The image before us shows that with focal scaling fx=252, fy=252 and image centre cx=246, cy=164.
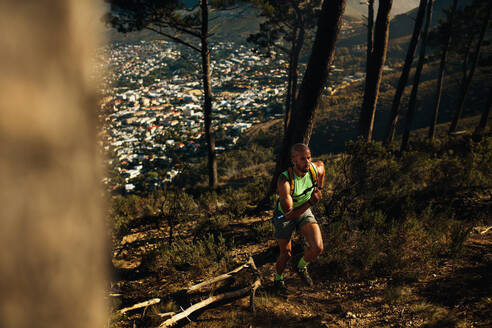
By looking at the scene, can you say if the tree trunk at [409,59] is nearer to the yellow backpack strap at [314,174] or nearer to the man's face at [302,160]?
the yellow backpack strap at [314,174]

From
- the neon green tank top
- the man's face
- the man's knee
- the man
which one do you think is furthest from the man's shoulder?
the man's knee

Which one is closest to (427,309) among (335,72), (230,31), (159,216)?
(159,216)

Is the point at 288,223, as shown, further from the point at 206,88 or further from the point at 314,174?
the point at 206,88

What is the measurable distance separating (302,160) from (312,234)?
0.89m

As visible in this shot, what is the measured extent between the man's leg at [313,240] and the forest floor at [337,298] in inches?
23.1

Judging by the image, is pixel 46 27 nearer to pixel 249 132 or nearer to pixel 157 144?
pixel 157 144

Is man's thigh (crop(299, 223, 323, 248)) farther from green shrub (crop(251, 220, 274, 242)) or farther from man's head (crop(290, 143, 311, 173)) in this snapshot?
green shrub (crop(251, 220, 274, 242))

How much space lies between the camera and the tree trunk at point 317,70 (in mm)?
4348

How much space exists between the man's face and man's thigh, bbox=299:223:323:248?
673 millimetres

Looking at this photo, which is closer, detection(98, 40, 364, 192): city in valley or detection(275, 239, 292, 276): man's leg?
detection(275, 239, 292, 276): man's leg

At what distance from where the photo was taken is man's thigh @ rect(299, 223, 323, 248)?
9.46ft

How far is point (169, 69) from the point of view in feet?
238

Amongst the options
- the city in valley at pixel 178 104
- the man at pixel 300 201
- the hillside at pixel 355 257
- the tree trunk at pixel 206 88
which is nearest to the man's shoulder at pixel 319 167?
the man at pixel 300 201

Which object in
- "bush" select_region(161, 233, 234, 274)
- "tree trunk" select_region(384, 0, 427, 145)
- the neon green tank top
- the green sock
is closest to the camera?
the neon green tank top
